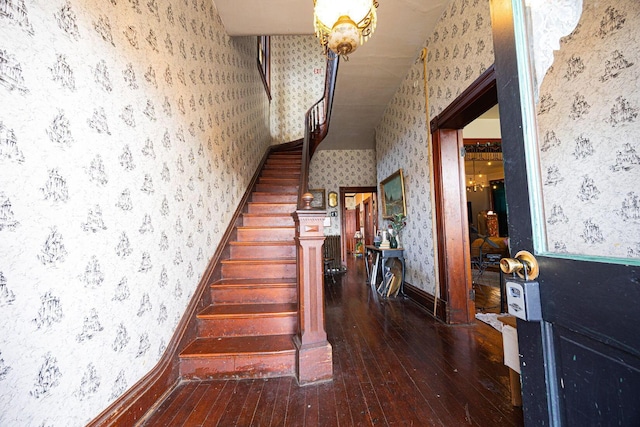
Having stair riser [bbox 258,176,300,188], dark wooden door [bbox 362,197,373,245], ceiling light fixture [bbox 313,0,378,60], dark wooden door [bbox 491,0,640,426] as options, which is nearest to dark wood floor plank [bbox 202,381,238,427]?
dark wooden door [bbox 491,0,640,426]

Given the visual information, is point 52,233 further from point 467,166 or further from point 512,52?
point 467,166

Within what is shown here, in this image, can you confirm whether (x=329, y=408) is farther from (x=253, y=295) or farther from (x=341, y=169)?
(x=341, y=169)

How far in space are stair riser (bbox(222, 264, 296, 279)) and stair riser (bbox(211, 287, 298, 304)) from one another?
9.4 inches

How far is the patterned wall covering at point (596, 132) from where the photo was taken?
965mm

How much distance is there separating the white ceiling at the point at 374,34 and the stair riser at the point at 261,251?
7.91 feet

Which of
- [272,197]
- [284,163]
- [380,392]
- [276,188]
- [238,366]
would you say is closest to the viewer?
[380,392]

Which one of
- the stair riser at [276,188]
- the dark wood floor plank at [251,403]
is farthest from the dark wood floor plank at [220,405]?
the stair riser at [276,188]

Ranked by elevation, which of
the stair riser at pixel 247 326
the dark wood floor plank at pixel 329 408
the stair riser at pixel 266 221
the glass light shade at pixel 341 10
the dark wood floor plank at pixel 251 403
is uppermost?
the glass light shade at pixel 341 10

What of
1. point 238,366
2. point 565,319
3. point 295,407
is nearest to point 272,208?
point 238,366

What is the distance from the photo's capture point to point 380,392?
1544 millimetres

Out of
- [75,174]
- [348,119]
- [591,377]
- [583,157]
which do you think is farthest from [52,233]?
[348,119]

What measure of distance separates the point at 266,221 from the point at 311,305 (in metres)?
1.66

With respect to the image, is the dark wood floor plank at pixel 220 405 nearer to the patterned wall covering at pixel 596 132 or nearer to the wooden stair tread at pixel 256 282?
the wooden stair tread at pixel 256 282

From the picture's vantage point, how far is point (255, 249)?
274 centimetres
